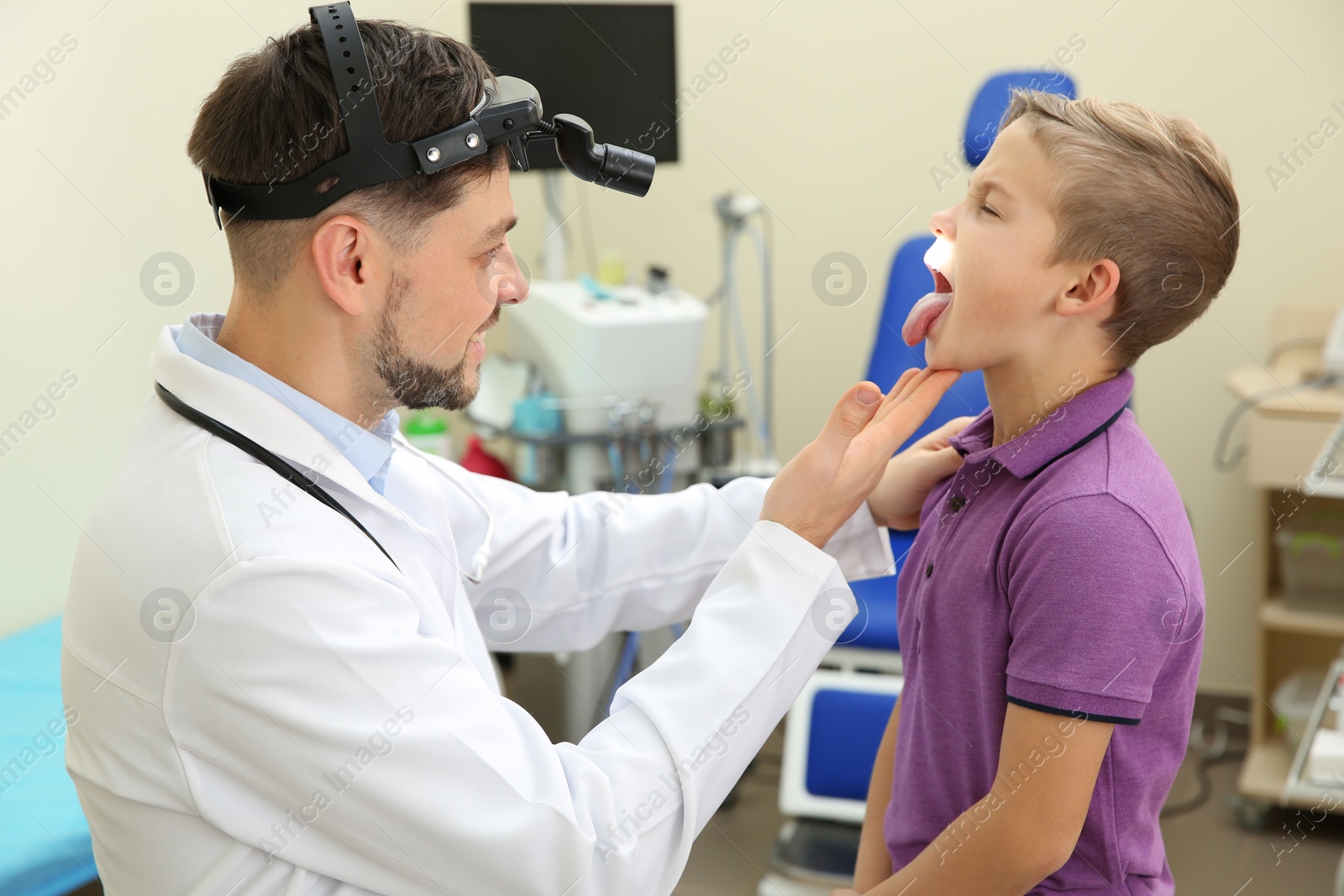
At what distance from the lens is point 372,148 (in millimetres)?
985

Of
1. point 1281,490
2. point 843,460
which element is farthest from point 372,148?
point 1281,490

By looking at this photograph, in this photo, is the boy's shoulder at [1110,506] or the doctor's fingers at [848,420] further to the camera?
the doctor's fingers at [848,420]

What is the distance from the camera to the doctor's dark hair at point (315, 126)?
38.8 inches

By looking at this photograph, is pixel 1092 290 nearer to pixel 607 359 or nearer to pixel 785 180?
pixel 607 359

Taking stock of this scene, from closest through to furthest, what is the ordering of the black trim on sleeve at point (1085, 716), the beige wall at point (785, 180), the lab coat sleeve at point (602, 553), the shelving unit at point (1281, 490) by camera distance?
the black trim on sleeve at point (1085, 716) < the lab coat sleeve at point (602, 553) < the beige wall at point (785, 180) < the shelving unit at point (1281, 490)

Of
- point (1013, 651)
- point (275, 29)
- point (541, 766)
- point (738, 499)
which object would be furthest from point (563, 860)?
point (275, 29)

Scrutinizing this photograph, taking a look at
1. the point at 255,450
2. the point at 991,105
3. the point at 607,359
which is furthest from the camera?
the point at 607,359

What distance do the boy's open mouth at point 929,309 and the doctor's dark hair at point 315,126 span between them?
44cm

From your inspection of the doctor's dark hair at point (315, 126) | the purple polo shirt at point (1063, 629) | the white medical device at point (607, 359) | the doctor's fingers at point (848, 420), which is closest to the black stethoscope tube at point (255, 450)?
the doctor's dark hair at point (315, 126)

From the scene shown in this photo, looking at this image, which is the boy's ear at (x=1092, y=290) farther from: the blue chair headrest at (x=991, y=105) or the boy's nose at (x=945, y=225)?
the blue chair headrest at (x=991, y=105)

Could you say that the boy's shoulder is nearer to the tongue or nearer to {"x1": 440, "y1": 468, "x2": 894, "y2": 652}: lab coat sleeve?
the tongue

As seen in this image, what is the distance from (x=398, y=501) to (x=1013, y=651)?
2.17ft

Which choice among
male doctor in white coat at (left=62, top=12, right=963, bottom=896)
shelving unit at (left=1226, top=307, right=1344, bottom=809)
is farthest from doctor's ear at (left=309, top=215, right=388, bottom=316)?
shelving unit at (left=1226, top=307, right=1344, bottom=809)

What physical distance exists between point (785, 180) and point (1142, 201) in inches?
89.5
